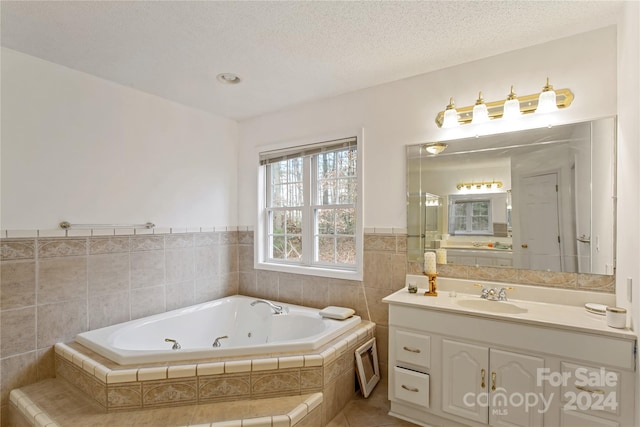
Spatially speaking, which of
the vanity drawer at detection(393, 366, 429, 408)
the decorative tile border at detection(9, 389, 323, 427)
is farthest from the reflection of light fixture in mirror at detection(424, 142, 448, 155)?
the decorative tile border at detection(9, 389, 323, 427)

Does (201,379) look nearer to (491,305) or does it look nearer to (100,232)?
(100,232)

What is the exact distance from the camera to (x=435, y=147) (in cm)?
243

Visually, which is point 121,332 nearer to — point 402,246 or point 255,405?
point 255,405

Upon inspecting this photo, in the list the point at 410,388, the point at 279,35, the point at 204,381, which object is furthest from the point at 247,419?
the point at 279,35

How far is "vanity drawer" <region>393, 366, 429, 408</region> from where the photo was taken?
199 cm

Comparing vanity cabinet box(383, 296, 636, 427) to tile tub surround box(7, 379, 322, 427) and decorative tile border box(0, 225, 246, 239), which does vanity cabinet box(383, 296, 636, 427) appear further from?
decorative tile border box(0, 225, 246, 239)

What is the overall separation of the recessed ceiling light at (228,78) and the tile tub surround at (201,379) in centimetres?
201

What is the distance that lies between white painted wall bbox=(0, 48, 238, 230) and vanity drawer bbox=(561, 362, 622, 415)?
298cm

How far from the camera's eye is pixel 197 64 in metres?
2.30

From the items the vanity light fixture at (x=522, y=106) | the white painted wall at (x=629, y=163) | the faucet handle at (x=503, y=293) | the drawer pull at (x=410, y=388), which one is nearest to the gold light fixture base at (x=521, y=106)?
the vanity light fixture at (x=522, y=106)

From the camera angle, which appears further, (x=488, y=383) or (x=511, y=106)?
(x=511, y=106)

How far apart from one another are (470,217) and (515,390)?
107 centimetres

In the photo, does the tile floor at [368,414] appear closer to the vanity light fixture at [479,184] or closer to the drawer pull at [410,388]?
the drawer pull at [410,388]

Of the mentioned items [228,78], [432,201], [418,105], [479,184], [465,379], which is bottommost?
[465,379]
